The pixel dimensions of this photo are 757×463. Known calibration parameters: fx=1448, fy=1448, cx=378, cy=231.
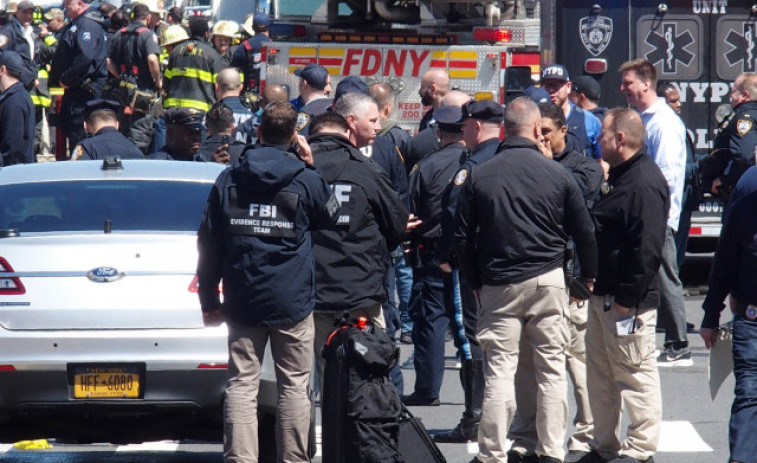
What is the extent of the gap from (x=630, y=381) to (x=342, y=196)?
5.71 ft

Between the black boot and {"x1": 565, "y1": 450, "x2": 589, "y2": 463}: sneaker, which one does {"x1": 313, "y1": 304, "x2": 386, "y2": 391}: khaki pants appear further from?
{"x1": 565, "y1": 450, "x2": 589, "y2": 463}: sneaker

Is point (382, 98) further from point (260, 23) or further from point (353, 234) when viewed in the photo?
point (260, 23)

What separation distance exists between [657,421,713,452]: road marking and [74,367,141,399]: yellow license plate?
10.3ft

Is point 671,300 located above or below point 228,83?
below

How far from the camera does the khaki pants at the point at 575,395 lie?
25.0 feet

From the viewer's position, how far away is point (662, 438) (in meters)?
8.52

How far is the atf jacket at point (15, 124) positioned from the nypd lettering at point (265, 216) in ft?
21.8

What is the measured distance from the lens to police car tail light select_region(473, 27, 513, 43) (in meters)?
14.3

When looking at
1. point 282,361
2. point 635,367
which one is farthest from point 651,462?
point 282,361

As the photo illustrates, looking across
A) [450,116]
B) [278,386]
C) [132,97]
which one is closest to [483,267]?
[278,386]

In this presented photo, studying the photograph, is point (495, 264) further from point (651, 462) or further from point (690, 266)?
point (690, 266)

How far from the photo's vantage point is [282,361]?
22.3ft

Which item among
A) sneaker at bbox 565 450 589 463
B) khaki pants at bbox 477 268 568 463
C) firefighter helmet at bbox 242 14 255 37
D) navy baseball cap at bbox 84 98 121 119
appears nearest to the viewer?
khaki pants at bbox 477 268 568 463

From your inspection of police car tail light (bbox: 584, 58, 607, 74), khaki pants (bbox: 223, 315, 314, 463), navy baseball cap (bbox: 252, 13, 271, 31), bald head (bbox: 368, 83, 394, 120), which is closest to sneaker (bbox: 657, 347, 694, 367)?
bald head (bbox: 368, 83, 394, 120)
